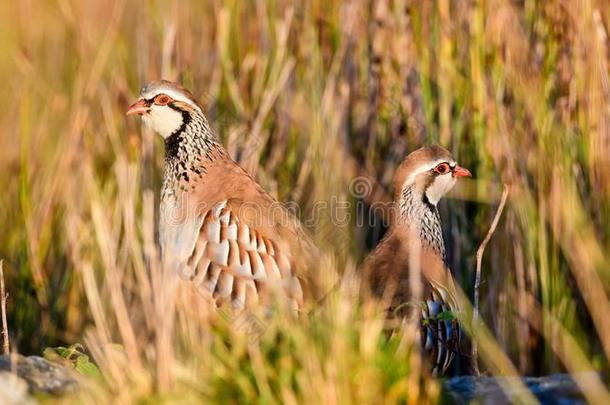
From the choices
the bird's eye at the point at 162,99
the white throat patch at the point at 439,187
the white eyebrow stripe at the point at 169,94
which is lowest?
the white throat patch at the point at 439,187

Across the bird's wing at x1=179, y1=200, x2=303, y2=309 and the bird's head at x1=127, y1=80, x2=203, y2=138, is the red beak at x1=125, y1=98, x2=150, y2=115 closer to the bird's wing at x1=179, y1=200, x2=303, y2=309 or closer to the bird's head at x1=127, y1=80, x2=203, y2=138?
the bird's head at x1=127, y1=80, x2=203, y2=138

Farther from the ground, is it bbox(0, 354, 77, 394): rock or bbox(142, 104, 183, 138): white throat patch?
bbox(142, 104, 183, 138): white throat patch

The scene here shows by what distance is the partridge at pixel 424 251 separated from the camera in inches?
173

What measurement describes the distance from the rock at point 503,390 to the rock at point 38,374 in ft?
3.25

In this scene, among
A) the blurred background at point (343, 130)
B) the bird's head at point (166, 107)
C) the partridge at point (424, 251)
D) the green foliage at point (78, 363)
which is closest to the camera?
the green foliage at point (78, 363)

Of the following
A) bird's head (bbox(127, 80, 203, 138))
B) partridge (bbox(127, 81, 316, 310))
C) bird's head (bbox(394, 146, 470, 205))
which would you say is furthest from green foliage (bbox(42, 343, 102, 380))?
bird's head (bbox(394, 146, 470, 205))

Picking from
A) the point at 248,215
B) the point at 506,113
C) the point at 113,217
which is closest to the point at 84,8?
the point at 113,217

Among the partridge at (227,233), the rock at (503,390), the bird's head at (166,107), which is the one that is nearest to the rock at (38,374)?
the rock at (503,390)

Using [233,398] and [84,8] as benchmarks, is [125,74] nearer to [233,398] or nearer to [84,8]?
[84,8]

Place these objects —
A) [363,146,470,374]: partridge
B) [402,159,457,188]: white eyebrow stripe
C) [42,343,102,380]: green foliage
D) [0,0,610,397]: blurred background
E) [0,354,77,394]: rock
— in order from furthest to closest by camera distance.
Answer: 1. [402,159,457,188]: white eyebrow stripe
2. [0,0,610,397]: blurred background
3. [363,146,470,374]: partridge
4. [42,343,102,380]: green foliage
5. [0,354,77,394]: rock

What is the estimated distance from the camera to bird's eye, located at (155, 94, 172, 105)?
17.1ft

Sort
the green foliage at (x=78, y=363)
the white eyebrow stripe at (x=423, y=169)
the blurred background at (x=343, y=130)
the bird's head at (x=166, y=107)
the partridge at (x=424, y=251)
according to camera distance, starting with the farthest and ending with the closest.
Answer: the bird's head at (x=166, y=107)
the white eyebrow stripe at (x=423, y=169)
the blurred background at (x=343, y=130)
the partridge at (x=424, y=251)
the green foliage at (x=78, y=363)

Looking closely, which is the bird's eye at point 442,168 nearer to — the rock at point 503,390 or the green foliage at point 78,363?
the rock at point 503,390

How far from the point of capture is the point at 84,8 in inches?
253
